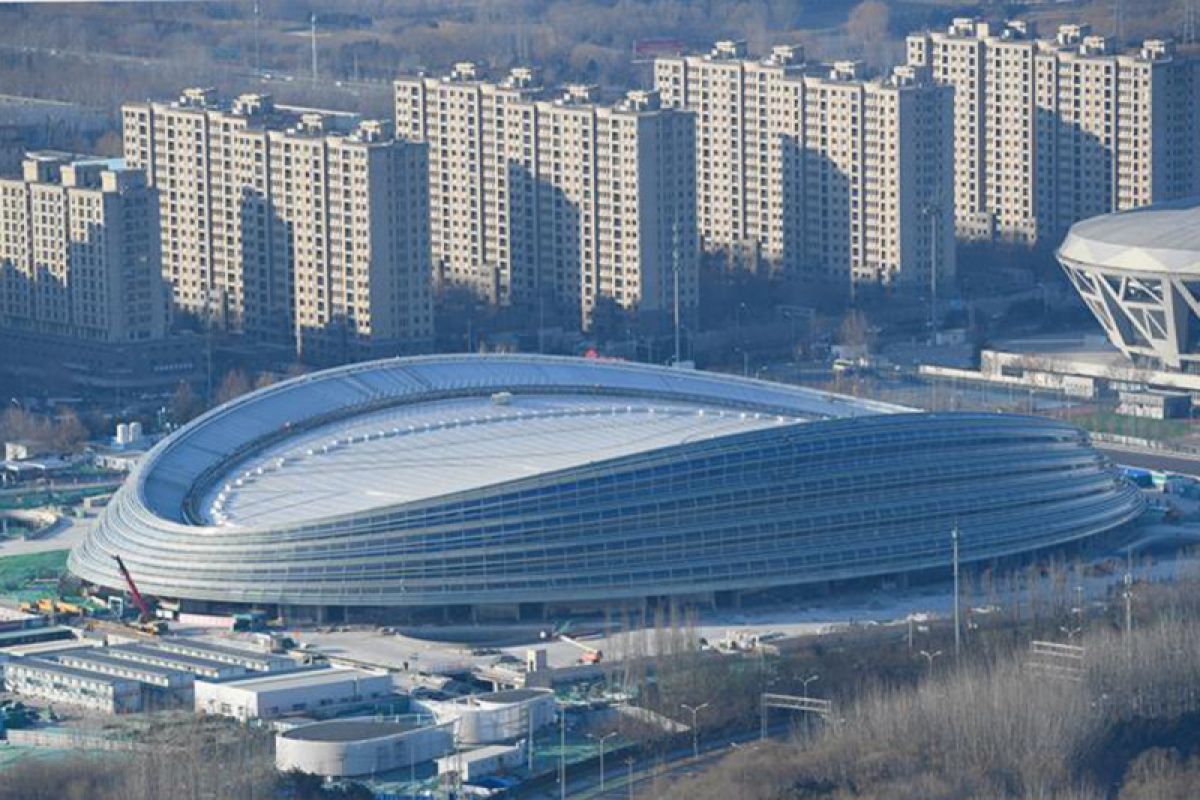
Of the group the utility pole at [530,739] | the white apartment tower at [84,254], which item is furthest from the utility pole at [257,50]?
the utility pole at [530,739]

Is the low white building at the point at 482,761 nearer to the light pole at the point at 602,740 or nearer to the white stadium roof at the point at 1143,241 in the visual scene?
the light pole at the point at 602,740

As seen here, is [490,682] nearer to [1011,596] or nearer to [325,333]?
[1011,596]

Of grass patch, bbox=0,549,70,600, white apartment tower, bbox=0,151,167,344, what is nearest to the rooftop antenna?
white apartment tower, bbox=0,151,167,344

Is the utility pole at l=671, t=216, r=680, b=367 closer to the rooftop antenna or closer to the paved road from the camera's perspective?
the paved road

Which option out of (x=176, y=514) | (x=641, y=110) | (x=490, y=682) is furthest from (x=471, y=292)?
(x=490, y=682)

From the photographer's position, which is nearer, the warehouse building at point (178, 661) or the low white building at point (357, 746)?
the low white building at point (357, 746)
